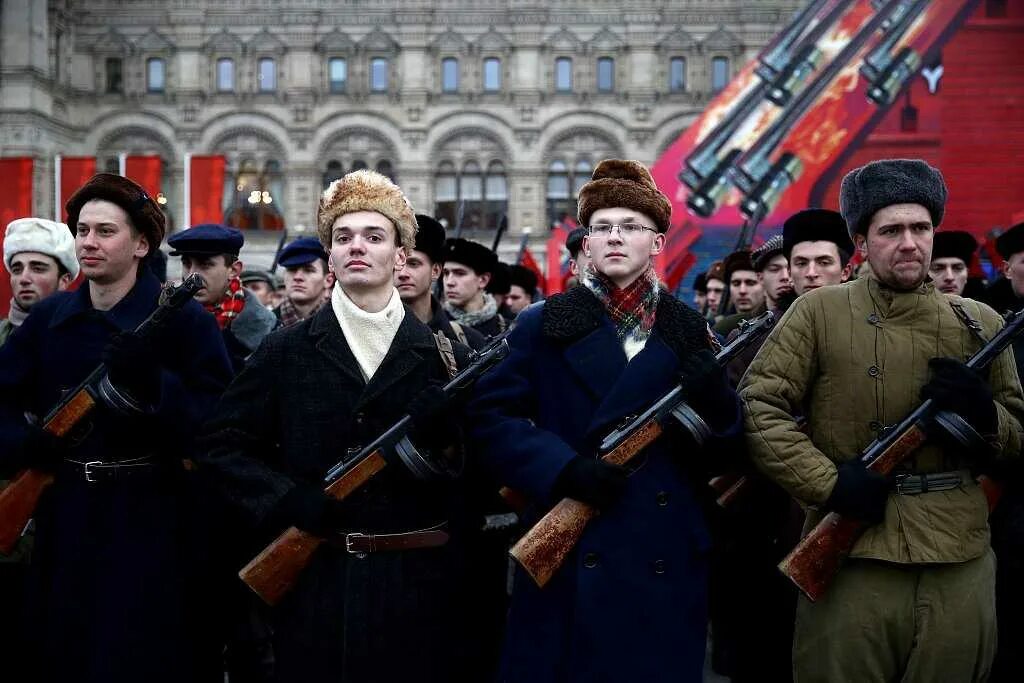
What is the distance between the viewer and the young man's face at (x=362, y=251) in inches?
129

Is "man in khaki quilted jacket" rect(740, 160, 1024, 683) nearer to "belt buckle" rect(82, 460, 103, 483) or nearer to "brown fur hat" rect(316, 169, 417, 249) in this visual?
"brown fur hat" rect(316, 169, 417, 249)

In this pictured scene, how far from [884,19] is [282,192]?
72.1 feet

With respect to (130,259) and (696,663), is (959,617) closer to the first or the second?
(696,663)

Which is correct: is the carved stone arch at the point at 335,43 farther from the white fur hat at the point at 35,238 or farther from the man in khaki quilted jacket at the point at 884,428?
the man in khaki quilted jacket at the point at 884,428

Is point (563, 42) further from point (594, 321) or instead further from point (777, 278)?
point (594, 321)

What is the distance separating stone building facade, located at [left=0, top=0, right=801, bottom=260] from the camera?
104 feet

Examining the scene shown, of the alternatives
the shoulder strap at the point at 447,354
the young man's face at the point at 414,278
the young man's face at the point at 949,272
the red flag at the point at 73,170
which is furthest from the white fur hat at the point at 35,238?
the red flag at the point at 73,170

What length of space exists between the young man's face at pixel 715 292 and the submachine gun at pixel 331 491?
642cm

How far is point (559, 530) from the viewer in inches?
114

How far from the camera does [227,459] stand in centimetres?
314

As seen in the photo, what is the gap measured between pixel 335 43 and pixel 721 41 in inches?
527

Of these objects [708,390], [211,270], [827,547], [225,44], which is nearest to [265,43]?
[225,44]

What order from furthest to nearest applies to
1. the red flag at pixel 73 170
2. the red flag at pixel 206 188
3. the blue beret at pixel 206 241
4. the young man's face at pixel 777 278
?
the red flag at pixel 73 170 < the red flag at pixel 206 188 < the blue beret at pixel 206 241 < the young man's face at pixel 777 278

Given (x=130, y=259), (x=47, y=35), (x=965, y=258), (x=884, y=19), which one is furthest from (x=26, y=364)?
(x=47, y=35)
